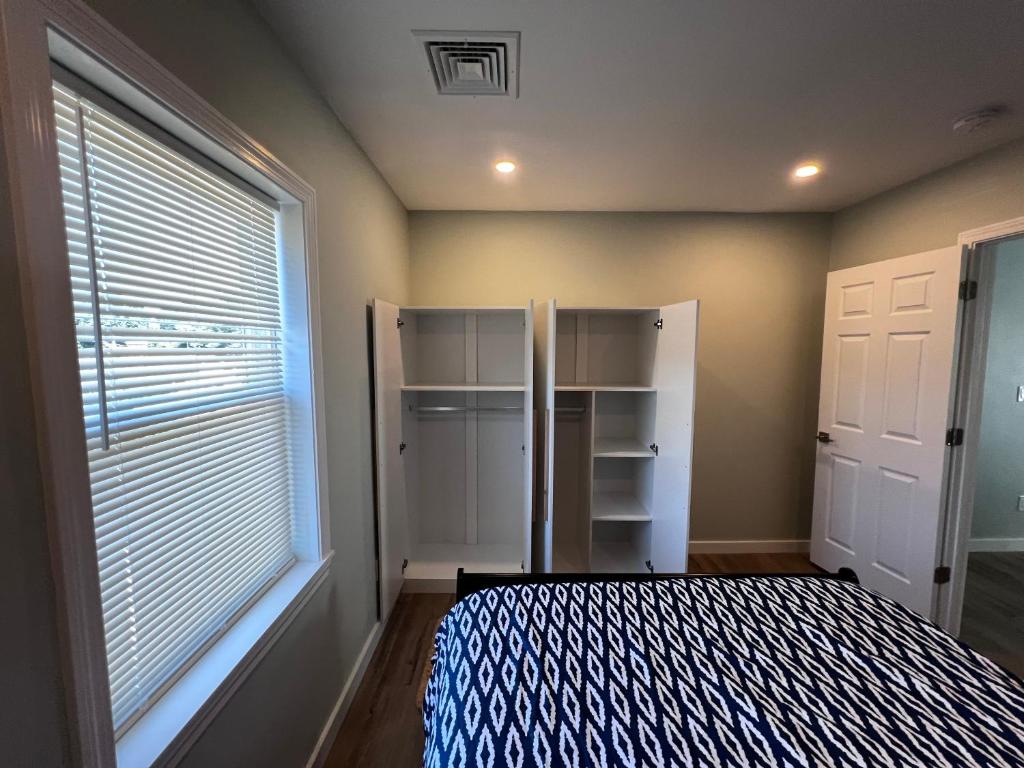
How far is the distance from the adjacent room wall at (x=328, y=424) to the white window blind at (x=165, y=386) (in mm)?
177

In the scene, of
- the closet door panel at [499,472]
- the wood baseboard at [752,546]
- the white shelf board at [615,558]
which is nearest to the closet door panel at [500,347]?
the closet door panel at [499,472]

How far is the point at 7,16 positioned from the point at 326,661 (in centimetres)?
192

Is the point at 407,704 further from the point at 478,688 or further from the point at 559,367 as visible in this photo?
the point at 559,367

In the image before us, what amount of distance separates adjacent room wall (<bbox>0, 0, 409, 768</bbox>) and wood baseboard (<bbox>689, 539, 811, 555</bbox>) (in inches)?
95.1

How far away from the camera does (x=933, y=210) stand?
214cm

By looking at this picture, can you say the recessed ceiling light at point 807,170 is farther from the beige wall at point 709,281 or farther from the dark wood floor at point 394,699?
the dark wood floor at point 394,699

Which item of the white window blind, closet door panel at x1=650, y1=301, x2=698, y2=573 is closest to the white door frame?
closet door panel at x1=650, y1=301, x2=698, y2=573

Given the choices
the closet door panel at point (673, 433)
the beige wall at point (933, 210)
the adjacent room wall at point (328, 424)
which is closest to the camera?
the adjacent room wall at point (328, 424)

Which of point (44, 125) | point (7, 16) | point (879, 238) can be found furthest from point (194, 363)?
point (879, 238)

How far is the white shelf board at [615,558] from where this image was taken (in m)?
2.52

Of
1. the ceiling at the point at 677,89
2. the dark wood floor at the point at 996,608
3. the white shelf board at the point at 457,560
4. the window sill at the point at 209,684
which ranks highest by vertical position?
the ceiling at the point at 677,89

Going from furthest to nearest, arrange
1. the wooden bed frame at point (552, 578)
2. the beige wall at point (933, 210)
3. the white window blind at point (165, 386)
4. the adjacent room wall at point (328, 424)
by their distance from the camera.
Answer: the beige wall at point (933, 210) < the wooden bed frame at point (552, 578) < the white window blind at point (165, 386) < the adjacent room wall at point (328, 424)

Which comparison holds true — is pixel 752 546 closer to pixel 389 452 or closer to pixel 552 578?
pixel 552 578

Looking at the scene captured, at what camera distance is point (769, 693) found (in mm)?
988
